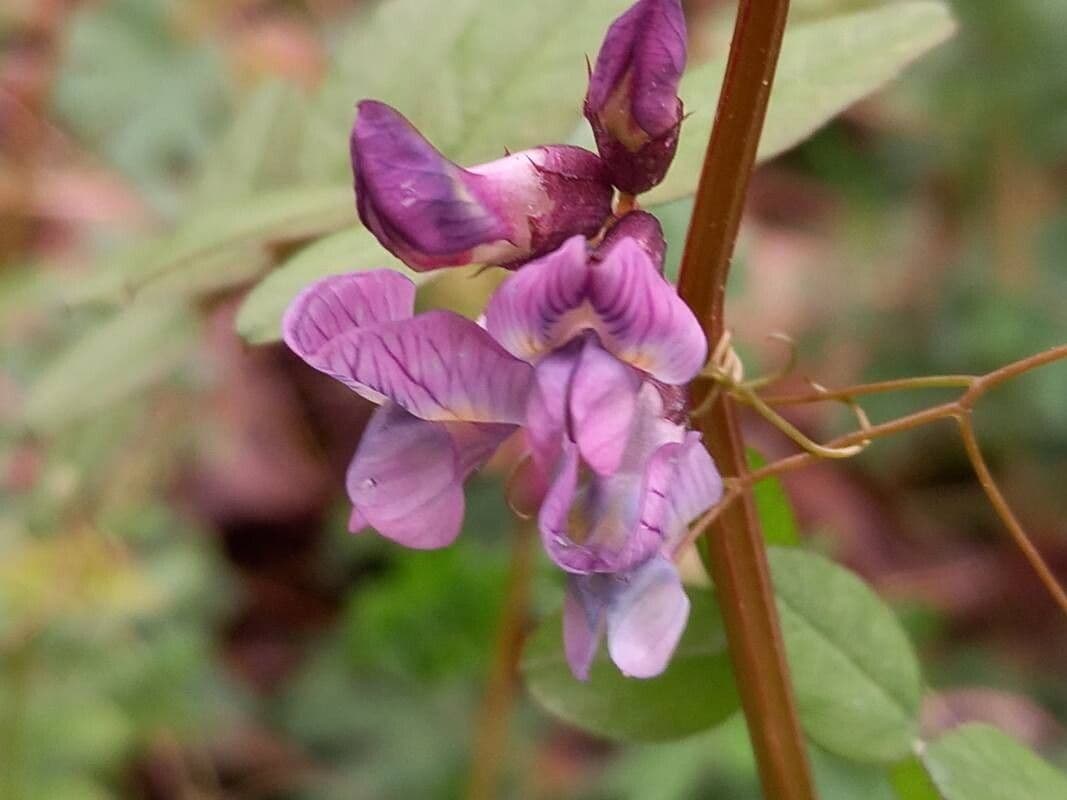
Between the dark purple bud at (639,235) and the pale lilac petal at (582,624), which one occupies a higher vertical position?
the dark purple bud at (639,235)

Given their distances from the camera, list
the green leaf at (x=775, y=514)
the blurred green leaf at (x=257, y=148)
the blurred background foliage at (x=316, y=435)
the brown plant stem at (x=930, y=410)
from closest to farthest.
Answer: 1. the brown plant stem at (x=930, y=410)
2. the green leaf at (x=775, y=514)
3. the blurred green leaf at (x=257, y=148)
4. the blurred background foliage at (x=316, y=435)

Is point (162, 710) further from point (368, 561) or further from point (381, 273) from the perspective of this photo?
point (381, 273)

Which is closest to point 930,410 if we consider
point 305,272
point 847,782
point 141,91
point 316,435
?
point 305,272

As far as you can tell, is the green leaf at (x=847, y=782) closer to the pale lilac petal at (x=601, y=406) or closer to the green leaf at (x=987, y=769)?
the green leaf at (x=987, y=769)

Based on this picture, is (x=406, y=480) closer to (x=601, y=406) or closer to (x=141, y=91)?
(x=601, y=406)

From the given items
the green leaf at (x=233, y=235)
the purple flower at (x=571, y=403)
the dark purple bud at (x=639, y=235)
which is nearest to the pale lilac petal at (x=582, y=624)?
the purple flower at (x=571, y=403)

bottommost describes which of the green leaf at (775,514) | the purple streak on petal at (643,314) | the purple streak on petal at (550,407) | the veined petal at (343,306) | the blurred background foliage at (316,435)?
the blurred background foliage at (316,435)

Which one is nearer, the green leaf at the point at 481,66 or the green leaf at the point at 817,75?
the green leaf at the point at 817,75

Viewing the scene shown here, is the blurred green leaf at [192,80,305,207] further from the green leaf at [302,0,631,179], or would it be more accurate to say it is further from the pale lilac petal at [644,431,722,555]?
the pale lilac petal at [644,431,722,555]
